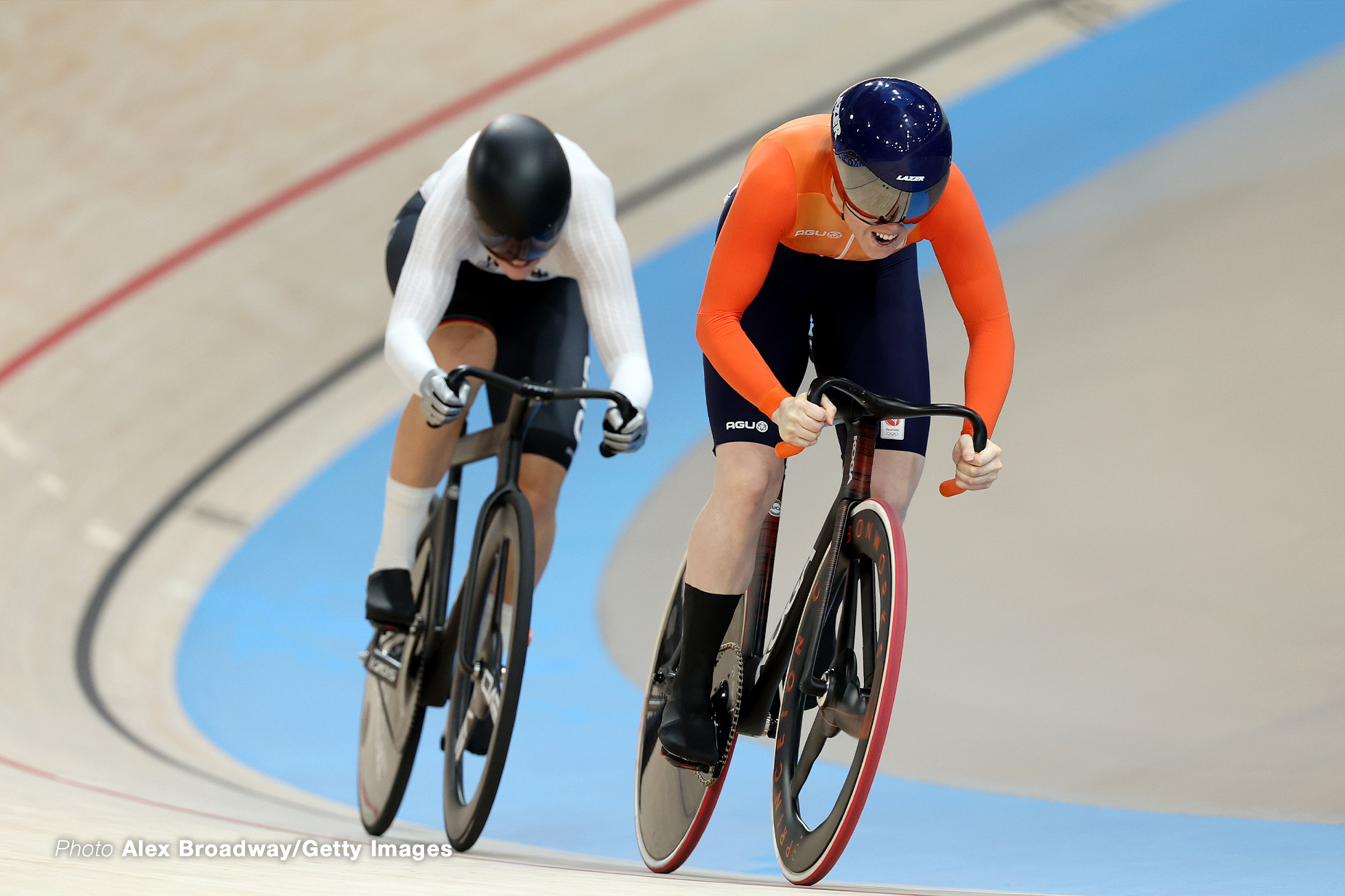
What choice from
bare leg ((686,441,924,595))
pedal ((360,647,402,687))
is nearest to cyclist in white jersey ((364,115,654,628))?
pedal ((360,647,402,687))

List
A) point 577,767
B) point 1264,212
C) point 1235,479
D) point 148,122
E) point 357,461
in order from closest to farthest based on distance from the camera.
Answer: point 577,767, point 1235,479, point 1264,212, point 357,461, point 148,122

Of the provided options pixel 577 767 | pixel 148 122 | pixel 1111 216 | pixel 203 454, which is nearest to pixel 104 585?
pixel 203 454

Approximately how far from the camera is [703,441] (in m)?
5.00

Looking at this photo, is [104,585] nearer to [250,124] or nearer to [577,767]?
[577,767]

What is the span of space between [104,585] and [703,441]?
89.5 inches

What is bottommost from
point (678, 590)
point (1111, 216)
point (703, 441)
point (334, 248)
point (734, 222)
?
point (678, 590)

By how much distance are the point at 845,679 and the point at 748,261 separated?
25.8 inches

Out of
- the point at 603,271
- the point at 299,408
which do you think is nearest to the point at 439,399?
the point at 603,271

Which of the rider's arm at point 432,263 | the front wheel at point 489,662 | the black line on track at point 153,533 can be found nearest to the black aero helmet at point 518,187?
the rider's arm at point 432,263

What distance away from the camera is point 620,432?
2291mm

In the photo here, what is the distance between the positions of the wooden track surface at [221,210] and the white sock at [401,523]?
66cm

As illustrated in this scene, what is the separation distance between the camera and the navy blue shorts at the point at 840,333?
2.01 meters

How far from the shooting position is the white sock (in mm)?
2611

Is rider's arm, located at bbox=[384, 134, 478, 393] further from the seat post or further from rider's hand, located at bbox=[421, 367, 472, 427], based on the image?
the seat post
